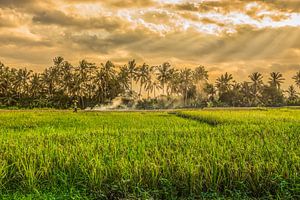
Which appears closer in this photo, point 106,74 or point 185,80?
point 106,74

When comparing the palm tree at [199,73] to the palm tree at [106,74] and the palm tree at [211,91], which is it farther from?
the palm tree at [106,74]

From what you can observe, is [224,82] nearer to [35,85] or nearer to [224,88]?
[224,88]

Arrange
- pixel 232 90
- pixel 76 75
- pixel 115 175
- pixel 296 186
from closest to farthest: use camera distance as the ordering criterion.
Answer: pixel 296 186 → pixel 115 175 → pixel 76 75 → pixel 232 90

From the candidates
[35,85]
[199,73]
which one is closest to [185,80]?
[199,73]

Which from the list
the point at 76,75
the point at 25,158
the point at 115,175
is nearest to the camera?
the point at 115,175

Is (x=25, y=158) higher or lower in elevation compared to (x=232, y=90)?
lower

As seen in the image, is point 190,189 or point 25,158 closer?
point 190,189

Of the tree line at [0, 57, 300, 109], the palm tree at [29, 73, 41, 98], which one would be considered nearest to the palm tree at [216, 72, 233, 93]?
the tree line at [0, 57, 300, 109]

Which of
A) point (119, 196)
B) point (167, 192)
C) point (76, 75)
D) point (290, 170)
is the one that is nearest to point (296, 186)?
point (290, 170)

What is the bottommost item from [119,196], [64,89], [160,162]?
[119,196]

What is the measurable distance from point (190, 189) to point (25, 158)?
11.1ft

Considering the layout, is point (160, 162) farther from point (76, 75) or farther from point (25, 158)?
point (76, 75)

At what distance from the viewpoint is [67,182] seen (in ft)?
20.3

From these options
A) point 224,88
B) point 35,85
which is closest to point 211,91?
point 224,88
